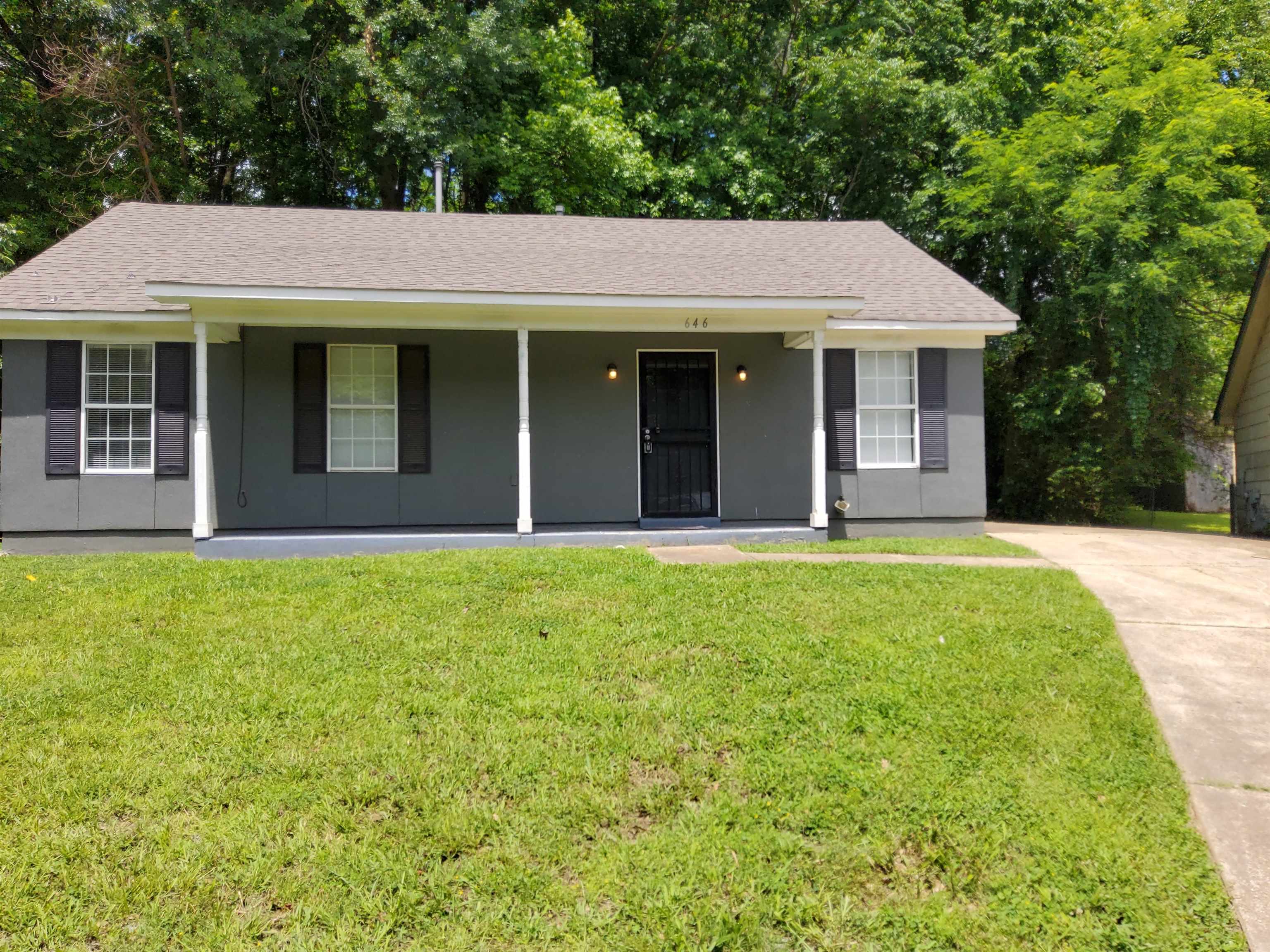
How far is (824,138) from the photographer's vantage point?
17.6 metres

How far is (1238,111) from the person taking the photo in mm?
12828

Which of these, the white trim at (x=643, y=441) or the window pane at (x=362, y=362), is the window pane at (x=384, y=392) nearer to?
the window pane at (x=362, y=362)

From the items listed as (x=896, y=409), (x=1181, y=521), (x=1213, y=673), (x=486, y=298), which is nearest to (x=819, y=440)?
(x=896, y=409)

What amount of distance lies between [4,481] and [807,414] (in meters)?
9.13

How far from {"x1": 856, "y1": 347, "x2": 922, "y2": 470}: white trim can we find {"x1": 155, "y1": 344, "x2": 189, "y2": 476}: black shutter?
7767 millimetres

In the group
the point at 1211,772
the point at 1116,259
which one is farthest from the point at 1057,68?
the point at 1211,772

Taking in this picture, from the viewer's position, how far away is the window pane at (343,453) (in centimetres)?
911

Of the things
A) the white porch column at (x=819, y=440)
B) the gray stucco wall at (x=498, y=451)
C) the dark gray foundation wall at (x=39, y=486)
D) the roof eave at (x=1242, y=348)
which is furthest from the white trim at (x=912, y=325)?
the dark gray foundation wall at (x=39, y=486)

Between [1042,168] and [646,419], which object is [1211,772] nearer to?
[646,419]

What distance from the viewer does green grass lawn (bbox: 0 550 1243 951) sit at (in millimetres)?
2721

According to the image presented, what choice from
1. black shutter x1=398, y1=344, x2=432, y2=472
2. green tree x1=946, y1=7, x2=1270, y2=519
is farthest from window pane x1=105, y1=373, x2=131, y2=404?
green tree x1=946, y1=7, x2=1270, y2=519

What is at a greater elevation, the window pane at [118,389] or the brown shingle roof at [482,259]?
the brown shingle roof at [482,259]

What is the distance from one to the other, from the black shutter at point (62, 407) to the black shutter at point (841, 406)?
335 inches

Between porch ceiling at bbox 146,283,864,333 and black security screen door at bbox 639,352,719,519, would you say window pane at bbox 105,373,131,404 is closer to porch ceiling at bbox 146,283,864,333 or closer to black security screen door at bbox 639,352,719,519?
porch ceiling at bbox 146,283,864,333
